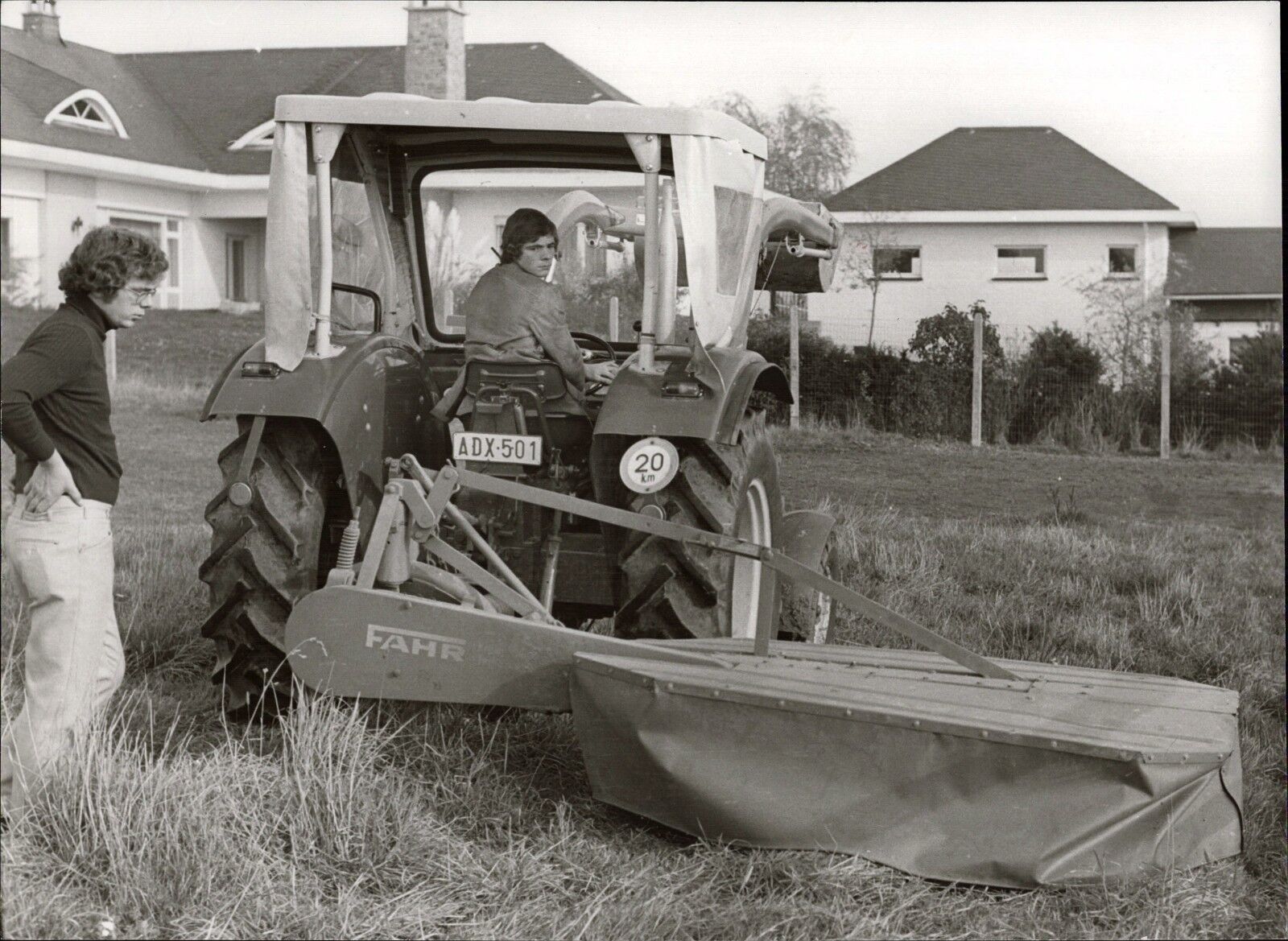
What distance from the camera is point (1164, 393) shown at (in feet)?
23.8

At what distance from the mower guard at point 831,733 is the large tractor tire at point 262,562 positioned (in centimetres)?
73

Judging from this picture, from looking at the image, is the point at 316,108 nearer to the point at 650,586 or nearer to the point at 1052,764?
the point at 650,586

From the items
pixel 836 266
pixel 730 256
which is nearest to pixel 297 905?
pixel 730 256

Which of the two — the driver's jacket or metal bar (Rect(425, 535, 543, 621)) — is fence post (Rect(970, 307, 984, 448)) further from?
metal bar (Rect(425, 535, 543, 621))

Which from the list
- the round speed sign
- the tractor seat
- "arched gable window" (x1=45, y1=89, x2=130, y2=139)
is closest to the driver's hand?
the tractor seat

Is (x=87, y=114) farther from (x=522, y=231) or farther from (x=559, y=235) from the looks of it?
(x=522, y=231)

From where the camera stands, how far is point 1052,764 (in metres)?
3.50

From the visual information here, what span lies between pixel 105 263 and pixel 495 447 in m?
1.38

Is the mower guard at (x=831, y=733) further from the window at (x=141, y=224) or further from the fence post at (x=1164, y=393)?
the window at (x=141, y=224)

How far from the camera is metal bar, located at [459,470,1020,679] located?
403 centimetres

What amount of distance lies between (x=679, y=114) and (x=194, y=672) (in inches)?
126

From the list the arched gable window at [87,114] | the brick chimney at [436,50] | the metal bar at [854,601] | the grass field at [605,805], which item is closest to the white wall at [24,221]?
the arched gable window at [87,114]

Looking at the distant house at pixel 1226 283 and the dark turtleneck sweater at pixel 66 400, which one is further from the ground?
the distant house at pixel 1226 283

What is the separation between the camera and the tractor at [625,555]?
3.60 metres
